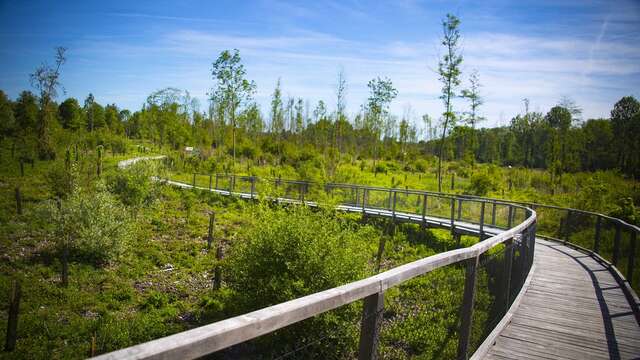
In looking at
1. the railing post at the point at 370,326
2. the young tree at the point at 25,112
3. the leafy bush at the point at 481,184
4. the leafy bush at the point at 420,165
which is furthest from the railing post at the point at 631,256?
the young tree at the point at 25,112

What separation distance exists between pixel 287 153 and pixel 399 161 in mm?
15670

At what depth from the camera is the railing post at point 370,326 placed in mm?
2402

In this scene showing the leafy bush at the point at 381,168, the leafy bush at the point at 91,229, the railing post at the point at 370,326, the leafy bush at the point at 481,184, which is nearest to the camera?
the railing post at the point at 370,326

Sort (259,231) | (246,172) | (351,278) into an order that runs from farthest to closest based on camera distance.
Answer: (246,172) < (259,231) < (351,278)

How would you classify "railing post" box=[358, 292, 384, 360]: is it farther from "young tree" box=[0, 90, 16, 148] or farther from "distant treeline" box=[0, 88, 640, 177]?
"young tree" box=[0, 90, 16, 148]

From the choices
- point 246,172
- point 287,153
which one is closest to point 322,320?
point 246,172

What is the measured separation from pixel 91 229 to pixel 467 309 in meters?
13.4

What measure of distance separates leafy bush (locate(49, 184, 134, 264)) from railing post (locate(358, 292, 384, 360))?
1357 cm

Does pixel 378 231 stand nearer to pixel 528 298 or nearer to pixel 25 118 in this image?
pixel 528 298

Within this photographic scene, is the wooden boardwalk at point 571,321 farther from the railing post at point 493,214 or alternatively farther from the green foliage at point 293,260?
the railing post at point 493,214

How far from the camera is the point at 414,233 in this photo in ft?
59.7

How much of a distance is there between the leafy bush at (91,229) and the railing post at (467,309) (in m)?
12.9

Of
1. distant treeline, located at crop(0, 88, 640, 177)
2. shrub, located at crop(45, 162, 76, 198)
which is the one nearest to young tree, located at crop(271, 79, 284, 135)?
distant treeline, located at crop(0, 88, 640, 177)

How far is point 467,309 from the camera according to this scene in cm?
394
